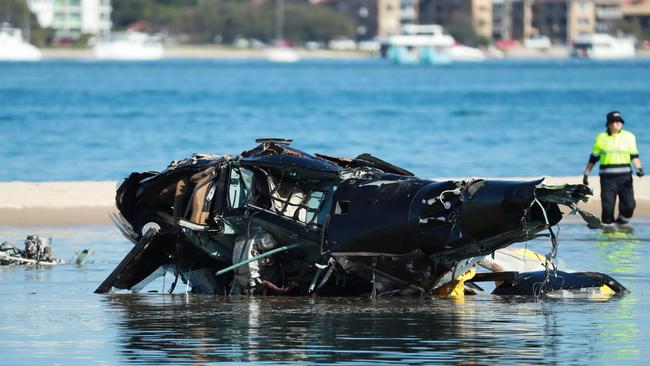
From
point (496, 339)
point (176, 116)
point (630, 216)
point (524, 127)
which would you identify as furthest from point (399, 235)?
point (176, 116)

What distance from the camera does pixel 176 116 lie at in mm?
65500

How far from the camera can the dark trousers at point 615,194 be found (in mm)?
20906

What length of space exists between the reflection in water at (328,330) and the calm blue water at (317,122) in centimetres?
1939

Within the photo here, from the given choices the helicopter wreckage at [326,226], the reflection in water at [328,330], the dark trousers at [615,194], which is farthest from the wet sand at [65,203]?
the reflection in water at [328,330]

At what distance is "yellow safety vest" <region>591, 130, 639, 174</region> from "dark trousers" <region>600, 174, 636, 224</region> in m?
0.15

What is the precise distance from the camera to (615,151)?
20453 mm

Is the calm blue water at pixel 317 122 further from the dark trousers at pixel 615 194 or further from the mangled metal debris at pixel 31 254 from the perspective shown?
the mangled metal debris at pixel 31 254

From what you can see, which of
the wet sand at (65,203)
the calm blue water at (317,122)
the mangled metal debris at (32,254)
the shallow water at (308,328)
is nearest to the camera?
the shallow water at (308,328)

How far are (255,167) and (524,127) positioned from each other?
4238cm

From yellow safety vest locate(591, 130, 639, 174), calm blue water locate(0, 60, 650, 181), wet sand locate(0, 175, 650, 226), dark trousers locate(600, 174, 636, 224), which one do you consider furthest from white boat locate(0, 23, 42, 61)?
yellow safety vest locate(591, 130, 639, 174)

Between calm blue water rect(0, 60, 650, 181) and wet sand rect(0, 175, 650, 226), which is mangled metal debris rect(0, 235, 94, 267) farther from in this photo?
calm blue water rect(0, 60, 650, 181)

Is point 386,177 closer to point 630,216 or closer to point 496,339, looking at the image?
point 496,339

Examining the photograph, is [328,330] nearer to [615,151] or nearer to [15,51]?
[615,151]

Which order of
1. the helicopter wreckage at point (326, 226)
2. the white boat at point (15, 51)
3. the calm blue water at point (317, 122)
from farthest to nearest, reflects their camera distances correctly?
the white boat at point (15, 51)
the calm blue water at point (317, 122)
the helicopter wreckage at point (326, 226)
